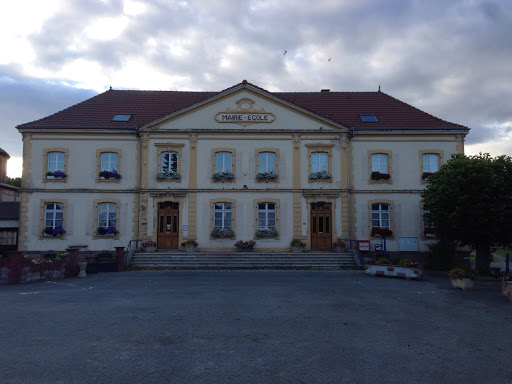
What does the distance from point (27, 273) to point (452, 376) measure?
14.1 meters

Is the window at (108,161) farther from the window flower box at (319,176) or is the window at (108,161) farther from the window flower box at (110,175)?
the window flower box at (319,176)

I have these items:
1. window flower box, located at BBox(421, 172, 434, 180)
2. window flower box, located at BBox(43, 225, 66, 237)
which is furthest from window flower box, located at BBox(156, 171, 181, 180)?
window flower box, located at BBox(421, 172, 434, 180)

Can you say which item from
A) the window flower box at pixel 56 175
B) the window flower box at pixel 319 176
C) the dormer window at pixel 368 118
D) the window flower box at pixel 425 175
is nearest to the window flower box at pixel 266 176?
the window flower box at pixel 319 176

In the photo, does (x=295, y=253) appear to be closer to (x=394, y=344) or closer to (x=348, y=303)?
(x=348, y=303)

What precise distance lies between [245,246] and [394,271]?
7.85 meters

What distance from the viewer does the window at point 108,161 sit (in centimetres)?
2212

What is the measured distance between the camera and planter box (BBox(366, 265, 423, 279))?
15.5 metres

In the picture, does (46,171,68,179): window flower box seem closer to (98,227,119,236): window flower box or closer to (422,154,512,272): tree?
(98,227,119,236): window flower box

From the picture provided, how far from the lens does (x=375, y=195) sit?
22031 millimetres

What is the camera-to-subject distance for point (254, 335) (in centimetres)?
703

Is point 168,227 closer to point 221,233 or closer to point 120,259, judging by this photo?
point 221,233

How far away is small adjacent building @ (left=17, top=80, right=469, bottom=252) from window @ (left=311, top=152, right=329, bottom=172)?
0.06 m

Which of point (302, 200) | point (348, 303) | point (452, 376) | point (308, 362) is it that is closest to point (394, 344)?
point (452, 376)

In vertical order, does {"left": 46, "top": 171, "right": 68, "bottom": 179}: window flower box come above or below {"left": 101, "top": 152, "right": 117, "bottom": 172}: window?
below
